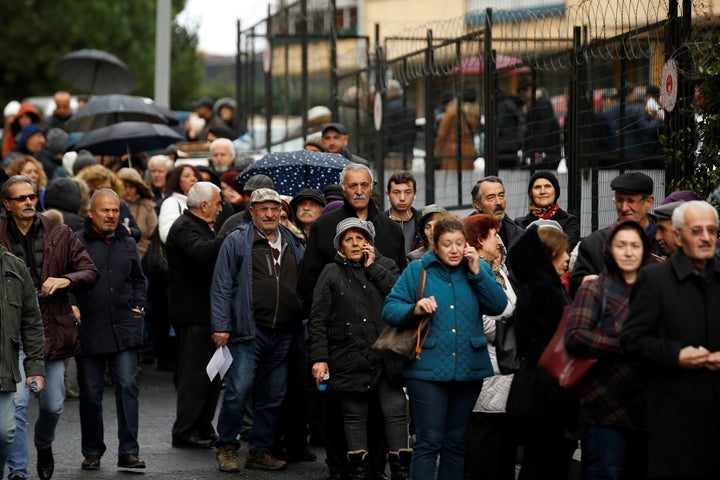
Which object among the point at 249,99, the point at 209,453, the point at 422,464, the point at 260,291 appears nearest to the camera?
the point at 422,464

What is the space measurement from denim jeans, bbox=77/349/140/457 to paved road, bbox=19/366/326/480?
0.63ft

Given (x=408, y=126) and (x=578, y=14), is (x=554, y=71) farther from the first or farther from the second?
(x=408, y=126)

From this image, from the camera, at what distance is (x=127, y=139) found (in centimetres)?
1770

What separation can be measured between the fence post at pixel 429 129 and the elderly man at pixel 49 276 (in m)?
4.89

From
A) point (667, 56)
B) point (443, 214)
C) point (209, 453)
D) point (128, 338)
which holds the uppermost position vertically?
point (667, 56)

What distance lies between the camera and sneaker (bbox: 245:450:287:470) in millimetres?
10688

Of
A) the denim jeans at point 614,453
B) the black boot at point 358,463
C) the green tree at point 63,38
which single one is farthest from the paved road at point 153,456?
the green tree at point 63,38

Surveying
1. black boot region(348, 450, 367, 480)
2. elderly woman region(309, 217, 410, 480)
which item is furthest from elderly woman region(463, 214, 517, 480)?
black boot region(348, 450, 367, 480)

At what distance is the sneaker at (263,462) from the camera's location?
1069cm

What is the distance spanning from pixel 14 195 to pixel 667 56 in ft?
14.9

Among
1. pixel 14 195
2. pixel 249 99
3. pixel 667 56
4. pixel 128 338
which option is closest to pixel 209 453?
pixel 128 338

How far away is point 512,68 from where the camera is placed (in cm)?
1292

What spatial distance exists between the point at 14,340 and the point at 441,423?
2.61 metres

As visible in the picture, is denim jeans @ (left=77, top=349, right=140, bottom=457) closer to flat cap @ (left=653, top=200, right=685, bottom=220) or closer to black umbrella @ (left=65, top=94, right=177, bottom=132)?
flat cap @ (left=653, top=200, right=685, bottom=220)
